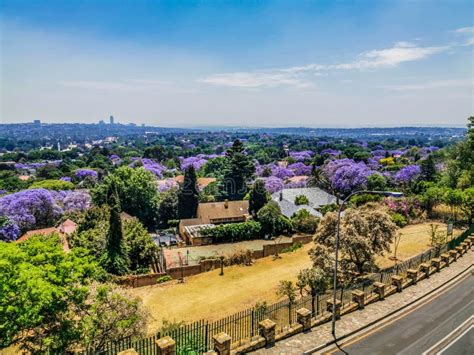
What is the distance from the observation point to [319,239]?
2273 centimetres

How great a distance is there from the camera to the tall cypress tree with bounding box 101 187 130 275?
2634 centimetres

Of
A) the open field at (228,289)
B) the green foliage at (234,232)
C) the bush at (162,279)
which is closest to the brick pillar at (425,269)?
the open field at (228,289)

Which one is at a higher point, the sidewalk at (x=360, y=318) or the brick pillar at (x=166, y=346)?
the brick pillar at (x=166, y=346)

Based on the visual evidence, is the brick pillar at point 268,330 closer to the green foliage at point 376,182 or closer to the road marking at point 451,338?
the road marking at point 451,338

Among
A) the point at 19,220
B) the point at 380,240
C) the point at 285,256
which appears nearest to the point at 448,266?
the point at 380,240

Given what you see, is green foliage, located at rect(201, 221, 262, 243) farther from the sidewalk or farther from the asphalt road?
the asphalt road

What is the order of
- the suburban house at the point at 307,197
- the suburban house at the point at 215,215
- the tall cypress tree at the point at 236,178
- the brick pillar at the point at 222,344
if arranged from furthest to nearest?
1. the tall cypress tree at the point at 236,178
2. the suburban house at the point at 307,197
3. the suburban house at the point at 215,215
4. the brick pillar at the point at 222,344

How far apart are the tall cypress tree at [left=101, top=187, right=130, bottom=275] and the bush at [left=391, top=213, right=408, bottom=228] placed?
26800 millimetres

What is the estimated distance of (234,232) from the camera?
125 feet

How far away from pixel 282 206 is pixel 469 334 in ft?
99.9

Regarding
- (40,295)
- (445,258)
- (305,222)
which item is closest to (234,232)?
(305,222)

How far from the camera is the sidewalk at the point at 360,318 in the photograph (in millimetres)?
13271

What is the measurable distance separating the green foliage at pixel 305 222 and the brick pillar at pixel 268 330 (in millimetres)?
25935

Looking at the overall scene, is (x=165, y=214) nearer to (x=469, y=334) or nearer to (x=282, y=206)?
(x=282, y=206)
